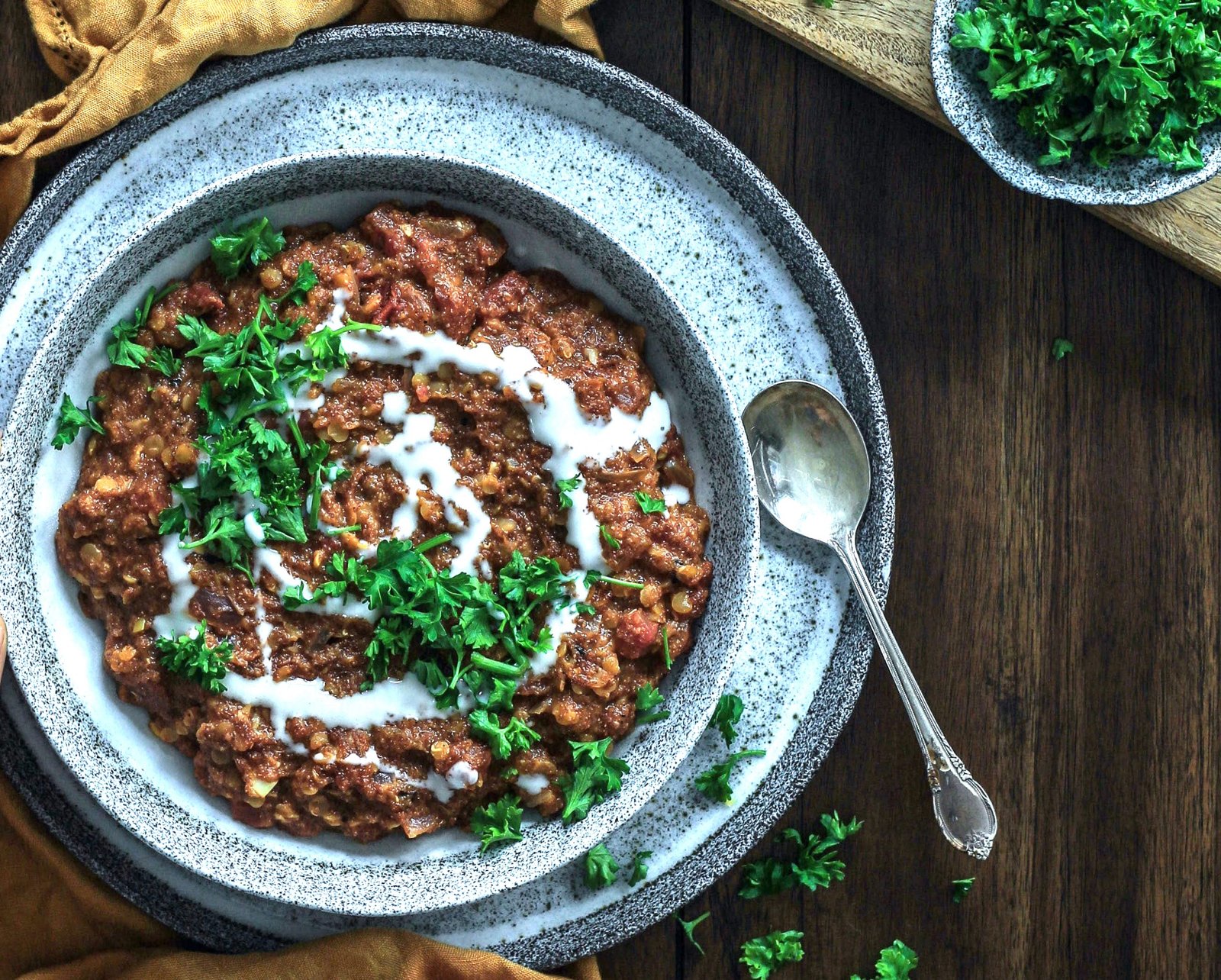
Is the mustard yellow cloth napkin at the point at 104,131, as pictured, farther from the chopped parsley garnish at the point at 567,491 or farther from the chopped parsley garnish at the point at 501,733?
the chopped parsley garnish at the point at 567,491

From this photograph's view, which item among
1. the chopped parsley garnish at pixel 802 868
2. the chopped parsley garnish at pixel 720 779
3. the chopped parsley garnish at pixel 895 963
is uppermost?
the chopped parsley garnish at pixel 720 779

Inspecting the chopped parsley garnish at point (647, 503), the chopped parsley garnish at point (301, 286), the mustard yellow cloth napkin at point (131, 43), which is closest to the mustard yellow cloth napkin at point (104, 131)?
the mustard yellow cloth napkin at point (131, 43)

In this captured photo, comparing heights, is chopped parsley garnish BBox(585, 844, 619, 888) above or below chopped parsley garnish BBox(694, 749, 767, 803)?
below

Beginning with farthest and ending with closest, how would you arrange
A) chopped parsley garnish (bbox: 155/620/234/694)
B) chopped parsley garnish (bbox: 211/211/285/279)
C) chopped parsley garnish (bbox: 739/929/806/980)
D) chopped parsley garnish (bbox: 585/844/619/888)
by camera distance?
chopped parsley garnish (bbox: 739/929/806/980) < chopped parsley garnish (bbox: 585/844/619/888) < chopped parsley garnish (bbox: 211/211/285/279) < chopped parsley garnish (bbox: 155/620/234/694)

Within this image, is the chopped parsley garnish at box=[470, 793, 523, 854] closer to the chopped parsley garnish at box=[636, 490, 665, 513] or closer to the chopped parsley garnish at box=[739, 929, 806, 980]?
the chopped parsley garnish at box=[636, 490, 665, 513]

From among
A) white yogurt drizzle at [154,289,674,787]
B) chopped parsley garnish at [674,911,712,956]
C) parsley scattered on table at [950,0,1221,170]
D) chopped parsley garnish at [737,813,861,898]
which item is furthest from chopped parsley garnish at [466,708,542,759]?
parsley scattered on table at [950,0,1221,170]

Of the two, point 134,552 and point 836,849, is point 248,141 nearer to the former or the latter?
point 134,552

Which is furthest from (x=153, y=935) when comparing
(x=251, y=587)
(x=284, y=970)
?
(x=251, y=587)
